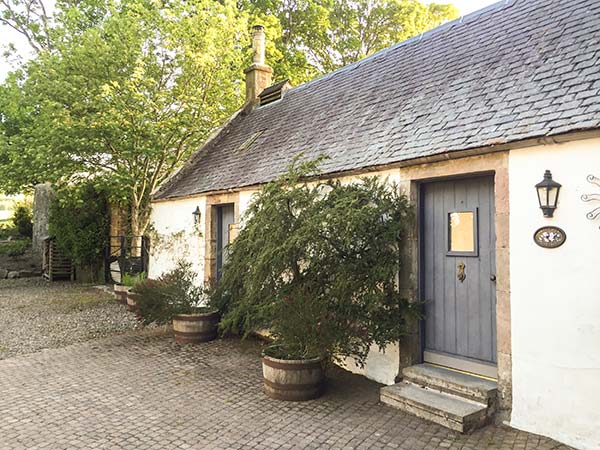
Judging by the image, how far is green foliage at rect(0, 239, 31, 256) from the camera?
19.6 m

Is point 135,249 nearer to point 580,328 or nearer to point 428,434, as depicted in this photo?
point 428,434

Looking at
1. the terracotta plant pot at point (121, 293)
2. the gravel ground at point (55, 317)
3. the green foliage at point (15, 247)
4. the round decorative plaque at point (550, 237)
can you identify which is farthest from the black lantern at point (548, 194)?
the green foliage at point (15, 247)

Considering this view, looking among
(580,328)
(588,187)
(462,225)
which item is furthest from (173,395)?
(588,187)

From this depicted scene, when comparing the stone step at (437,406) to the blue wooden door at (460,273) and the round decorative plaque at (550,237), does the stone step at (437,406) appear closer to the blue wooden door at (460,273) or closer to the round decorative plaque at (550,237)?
the blue wooden door at (460,273)

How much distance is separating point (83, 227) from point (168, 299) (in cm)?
942

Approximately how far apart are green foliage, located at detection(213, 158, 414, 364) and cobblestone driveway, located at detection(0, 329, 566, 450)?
0.69 metres

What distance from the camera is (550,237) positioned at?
405cm

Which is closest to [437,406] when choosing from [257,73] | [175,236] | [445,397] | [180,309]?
[445,397]

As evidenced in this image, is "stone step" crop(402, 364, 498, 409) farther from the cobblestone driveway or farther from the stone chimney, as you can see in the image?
the stone chimney

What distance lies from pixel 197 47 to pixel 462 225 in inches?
406

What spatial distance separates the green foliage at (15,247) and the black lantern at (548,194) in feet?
70.4

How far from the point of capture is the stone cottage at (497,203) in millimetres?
3887

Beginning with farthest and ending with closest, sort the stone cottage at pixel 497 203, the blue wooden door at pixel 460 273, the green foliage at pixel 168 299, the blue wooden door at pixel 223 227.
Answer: the blue wooden door at pixel 223 227 → the green foliage at pixel 168 299 → the blue wooden door at pixel 460 273 → the stone cottage at pixel 497 203

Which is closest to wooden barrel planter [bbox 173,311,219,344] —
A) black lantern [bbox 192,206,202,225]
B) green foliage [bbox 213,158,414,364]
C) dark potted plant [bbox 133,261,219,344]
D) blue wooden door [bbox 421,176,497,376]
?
dark potted plant [bbox 133,261,219,344]
